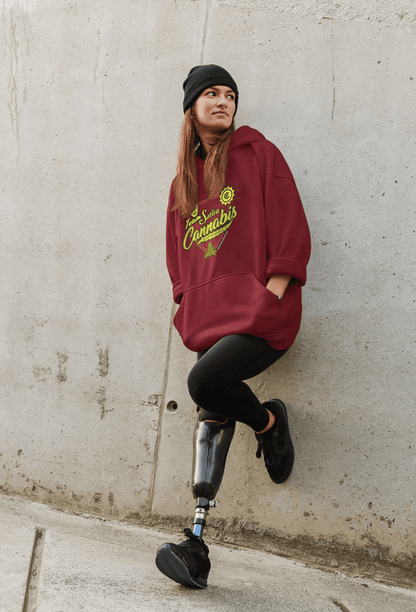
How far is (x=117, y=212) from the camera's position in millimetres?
2521

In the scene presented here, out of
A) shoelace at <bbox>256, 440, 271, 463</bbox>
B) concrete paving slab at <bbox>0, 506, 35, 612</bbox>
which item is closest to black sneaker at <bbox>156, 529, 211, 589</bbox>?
concrete paving slab at <bbox>0, 506, 35, 612</bbox>

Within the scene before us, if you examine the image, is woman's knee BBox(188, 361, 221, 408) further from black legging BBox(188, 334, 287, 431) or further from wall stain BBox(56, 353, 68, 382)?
wall stain BBox(56, 353, 68, 382)

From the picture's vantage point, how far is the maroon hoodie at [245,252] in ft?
6.02

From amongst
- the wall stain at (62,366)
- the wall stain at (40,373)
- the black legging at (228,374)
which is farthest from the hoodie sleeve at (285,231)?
the wall stain at (40,373)

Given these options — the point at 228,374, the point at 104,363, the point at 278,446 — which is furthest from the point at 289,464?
the point at 104,363

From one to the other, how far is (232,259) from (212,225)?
18cm

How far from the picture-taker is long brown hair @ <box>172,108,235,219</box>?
202 cm

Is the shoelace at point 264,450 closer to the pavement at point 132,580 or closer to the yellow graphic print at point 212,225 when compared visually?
the pavement at point 132,580

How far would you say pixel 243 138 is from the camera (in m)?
2.06

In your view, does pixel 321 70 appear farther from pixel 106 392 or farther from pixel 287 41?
pixel 106 392

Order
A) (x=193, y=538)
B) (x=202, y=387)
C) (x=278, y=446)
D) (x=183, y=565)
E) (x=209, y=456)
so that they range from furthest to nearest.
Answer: (x=278, y=446), (x=209, y=456), (x=202, y=387), (x=193, y=538), (x=183, y=565)

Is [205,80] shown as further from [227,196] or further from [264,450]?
[264,450]

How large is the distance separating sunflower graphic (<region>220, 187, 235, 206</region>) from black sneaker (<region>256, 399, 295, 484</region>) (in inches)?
34.8

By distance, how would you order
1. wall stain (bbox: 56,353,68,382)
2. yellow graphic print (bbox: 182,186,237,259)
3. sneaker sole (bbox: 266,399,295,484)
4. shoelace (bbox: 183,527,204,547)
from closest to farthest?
shoelace (bbox: 183,527,204,547) → yellow graphic print (bbox: 182,186,237,259) → sneaker sole (bbox: 266,399,295,484) → wall stain (bbox: 56,353,68,382)
